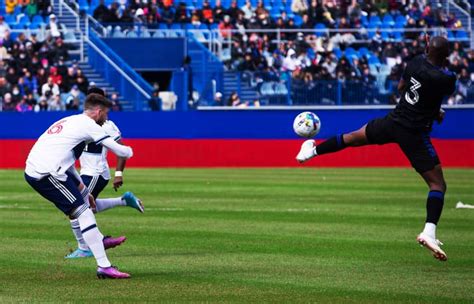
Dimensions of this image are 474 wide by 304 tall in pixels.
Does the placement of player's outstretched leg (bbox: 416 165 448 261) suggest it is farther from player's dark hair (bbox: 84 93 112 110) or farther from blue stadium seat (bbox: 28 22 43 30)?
blue stadium seat (bbox: 28 22 43 30)

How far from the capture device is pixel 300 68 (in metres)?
42.6

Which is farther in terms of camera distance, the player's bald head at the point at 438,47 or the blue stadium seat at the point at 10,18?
the blue stadium seat at the point at 10,18

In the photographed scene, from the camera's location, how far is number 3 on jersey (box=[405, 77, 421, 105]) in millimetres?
13102

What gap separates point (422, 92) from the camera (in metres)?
13.1

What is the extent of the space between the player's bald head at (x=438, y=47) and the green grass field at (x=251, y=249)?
8.11ft

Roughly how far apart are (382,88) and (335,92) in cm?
173

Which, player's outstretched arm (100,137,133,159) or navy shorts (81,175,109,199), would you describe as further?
navy shorts (81,175,109,199)

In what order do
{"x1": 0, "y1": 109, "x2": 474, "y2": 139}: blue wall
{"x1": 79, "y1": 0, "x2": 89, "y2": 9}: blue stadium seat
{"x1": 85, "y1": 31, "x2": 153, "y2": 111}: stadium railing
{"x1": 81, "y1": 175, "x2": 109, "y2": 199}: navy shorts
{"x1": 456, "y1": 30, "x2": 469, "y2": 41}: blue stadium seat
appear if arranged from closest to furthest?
{"x1": 81, "y1": 175, "x2": 109, "y2": 199}: navy shorts
{"x1": 0, "y1": 109, "x2": 474, "y2": 139}: blue wall
{"x1": 85, "y1": 31, "x2": 153, "y2": 111}: stadium railing
{"x1": 79, "y1": 0, "x2": 89, "y2": 9}: blue stadium seat
{"x1": 456, "y1": 30, "x2": 469, "y2": 41}: blue stadium seat

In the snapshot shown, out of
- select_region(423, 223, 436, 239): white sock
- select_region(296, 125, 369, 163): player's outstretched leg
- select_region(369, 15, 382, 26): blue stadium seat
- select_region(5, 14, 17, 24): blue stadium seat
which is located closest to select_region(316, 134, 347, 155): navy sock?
select_region(296, 125, 369, 163): player's outstretched leg

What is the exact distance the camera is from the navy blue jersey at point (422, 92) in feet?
42.7

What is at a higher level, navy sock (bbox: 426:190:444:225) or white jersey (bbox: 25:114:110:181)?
white jersey (bbox: 25:114:110:181)

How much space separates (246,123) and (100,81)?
575cm

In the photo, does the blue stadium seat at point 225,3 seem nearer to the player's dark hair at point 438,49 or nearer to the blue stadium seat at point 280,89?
the blue stadium seat at point 280,89

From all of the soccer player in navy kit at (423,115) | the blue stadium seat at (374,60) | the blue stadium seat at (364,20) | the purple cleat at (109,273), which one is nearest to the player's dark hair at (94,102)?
the purple cleat at (109,273)
